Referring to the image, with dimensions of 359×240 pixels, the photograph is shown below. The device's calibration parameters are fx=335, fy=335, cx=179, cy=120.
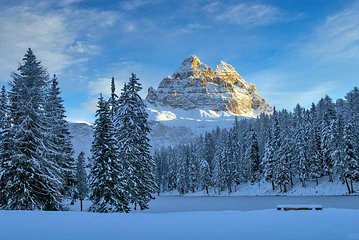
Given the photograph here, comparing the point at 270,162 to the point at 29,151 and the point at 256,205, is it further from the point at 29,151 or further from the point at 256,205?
the point at 29,151

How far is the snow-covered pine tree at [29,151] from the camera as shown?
2173 centimetres

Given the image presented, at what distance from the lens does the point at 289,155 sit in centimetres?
7094

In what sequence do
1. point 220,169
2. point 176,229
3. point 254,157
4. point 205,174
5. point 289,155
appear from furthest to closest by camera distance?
point 205,174 < point 220,169 < point 254,157 < point 289,155 < point 176,229

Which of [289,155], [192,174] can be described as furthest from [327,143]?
[192,174]

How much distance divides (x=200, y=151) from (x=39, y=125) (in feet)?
291

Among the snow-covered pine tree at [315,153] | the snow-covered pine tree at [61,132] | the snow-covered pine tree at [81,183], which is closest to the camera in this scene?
the snow-covered pine tree at [61,132]

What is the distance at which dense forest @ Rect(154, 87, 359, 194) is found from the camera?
61.1m

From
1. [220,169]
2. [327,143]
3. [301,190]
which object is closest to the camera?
[327,143]

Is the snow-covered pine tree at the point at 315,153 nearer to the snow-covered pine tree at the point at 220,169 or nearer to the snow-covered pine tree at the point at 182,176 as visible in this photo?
the snow-covered pine tree at the point at 220,169

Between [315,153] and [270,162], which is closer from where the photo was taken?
[315,153]

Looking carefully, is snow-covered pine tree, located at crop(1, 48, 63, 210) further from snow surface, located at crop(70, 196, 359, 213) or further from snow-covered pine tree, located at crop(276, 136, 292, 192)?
snow-covered pine tree, located at crop(276, 136, 292, 192)

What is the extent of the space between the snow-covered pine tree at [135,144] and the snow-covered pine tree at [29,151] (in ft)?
24.7

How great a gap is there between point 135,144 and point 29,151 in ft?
35.9

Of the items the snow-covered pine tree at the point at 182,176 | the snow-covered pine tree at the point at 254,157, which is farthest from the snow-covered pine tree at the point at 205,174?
the snow-covered pine tree at the point at 254,157
